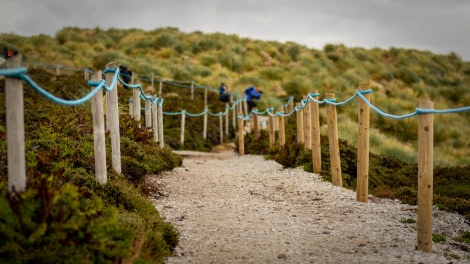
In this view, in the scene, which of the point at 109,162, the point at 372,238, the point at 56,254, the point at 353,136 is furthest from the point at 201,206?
the point at 353,136

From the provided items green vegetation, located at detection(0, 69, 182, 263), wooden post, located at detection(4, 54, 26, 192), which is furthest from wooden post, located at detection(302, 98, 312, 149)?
wooden post, located at detection(4, 54, 26, 192)

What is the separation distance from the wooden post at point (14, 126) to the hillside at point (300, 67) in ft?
41.2

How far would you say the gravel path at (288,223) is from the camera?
430 cm

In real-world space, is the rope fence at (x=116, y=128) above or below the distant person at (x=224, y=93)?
below

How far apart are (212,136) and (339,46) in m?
31.3

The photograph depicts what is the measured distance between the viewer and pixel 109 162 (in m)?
6.16

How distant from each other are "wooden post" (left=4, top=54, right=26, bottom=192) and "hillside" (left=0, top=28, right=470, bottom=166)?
41.2ft

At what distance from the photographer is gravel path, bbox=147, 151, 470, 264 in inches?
169

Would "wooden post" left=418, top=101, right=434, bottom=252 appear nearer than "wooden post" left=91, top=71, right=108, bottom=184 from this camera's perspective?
Yes

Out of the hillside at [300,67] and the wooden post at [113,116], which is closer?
the wooden post at [113,116]

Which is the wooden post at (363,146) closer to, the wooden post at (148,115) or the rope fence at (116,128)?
the rope fence at (116,128)

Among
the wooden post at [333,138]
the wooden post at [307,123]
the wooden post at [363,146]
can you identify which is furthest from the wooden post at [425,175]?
the wooden post at [307,123]

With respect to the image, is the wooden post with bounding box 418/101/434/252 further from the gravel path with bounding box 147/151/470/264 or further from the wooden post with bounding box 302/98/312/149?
the wooden post with bounding box 302/98/312/149

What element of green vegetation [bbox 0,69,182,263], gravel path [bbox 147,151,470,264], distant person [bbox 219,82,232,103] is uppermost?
distant person [bbox 219,82,232,103]
